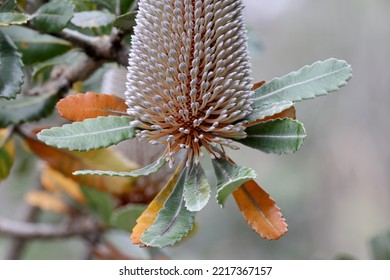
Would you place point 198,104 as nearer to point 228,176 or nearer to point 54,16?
point 228,176

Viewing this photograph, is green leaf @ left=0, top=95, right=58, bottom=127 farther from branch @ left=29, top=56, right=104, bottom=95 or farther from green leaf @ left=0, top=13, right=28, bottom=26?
green leaf @ left=0, top=13, right=28, bottom=26

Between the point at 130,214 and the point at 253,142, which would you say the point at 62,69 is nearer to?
the point at 130,214

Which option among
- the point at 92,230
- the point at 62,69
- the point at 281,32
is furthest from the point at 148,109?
the point at 281,32

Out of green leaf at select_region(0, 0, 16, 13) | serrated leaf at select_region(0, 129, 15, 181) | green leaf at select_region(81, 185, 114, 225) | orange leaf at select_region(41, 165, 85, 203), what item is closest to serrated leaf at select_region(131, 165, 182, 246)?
green leaf at select_region(0, 0, 16, 13)

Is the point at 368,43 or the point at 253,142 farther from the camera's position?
the point at 368,43

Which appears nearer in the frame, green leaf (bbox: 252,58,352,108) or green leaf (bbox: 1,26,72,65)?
green leaf (bbox: 252,58,352,108)

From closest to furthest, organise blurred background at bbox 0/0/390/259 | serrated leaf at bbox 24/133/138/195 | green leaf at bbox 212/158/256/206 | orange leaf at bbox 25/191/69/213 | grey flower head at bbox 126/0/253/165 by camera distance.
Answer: green leaf at bbox 212/158/256/206
grey flower head at bbox 126/0/253/165
serrated leaf at bbox 24/133/138/195
orange leaf at bbox 25/191/69/213
blurred background at bbox 0/0/390/259
